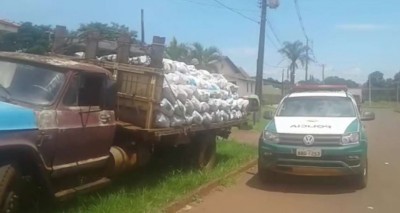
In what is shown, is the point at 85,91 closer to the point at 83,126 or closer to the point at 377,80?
the point at 83,126

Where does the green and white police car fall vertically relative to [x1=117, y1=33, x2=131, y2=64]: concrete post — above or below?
below

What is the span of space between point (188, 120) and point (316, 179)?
3114 millimetres

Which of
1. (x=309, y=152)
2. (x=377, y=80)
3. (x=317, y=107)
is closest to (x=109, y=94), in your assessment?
(x=309, y=152)

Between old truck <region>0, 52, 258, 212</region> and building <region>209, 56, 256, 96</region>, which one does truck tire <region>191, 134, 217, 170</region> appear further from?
building <region>209, 56, 256, 96</region>

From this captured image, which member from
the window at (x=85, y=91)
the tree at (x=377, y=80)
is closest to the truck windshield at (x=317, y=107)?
the window at (x=85, y=91)

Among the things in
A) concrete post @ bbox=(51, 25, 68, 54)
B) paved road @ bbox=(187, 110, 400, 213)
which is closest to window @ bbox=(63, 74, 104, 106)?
paved road @ bbox=(187, 110, 400, 213)

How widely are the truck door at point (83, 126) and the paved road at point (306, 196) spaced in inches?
66.2

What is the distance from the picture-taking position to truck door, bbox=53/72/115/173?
5688 millimetres

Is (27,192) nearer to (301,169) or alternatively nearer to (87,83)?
(87,83)

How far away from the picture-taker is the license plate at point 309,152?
860 cm

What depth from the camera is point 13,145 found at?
15.6 feet

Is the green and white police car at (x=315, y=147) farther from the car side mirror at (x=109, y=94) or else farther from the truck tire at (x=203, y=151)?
the car side mirror at (x=109, y=94)

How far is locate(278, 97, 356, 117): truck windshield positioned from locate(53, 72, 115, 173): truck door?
460 cm

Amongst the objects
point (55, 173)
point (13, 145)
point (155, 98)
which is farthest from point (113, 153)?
point (13, 145)
